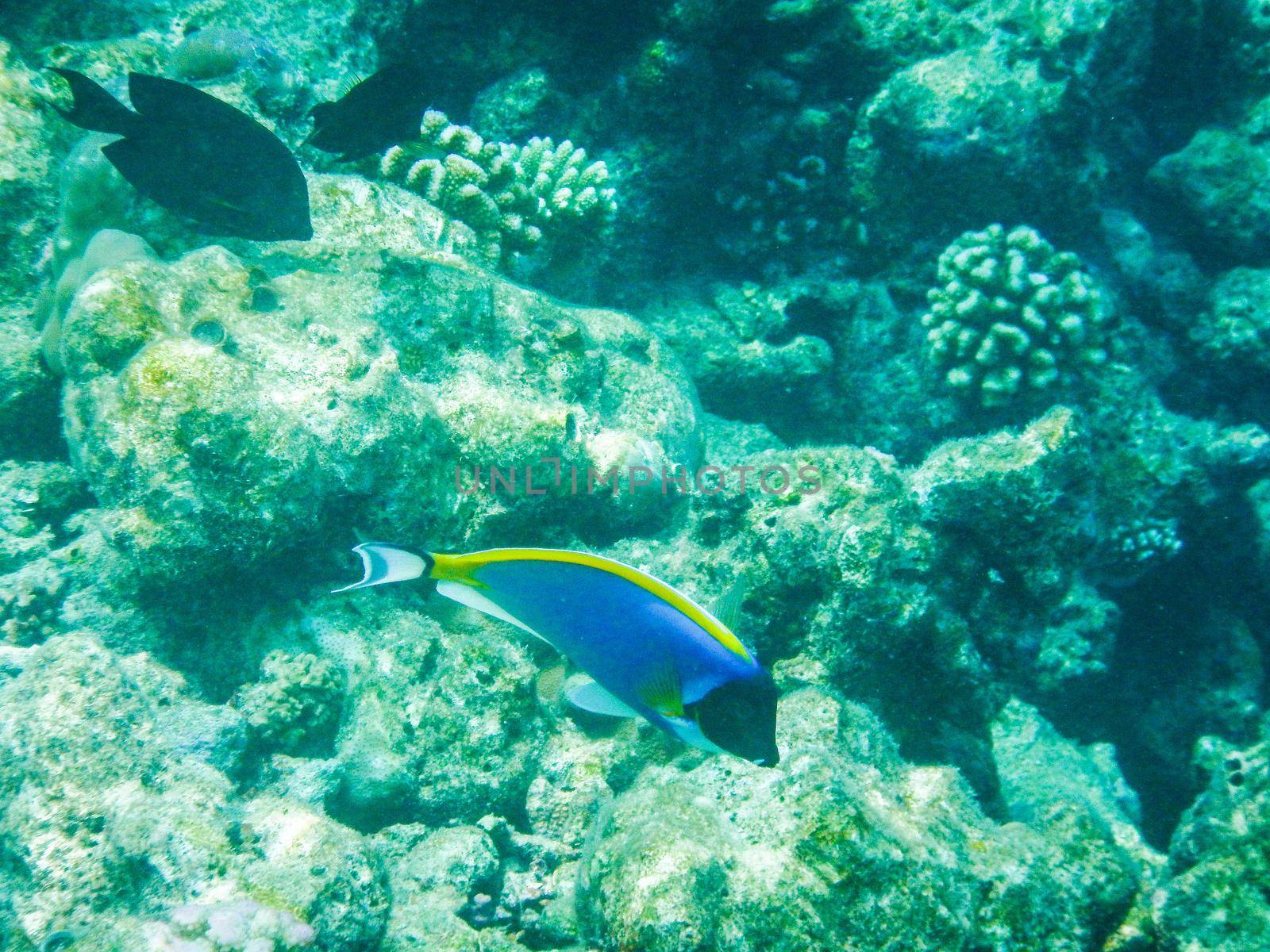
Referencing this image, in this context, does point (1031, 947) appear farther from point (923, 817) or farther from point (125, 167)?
point (125, 167)

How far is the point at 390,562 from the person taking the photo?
1456mm

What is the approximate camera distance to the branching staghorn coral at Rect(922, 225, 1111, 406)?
15.0ft

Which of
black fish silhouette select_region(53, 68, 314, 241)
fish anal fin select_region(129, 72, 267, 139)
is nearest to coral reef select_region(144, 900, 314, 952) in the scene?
black fish silhouette select_region(53, 68, 314, 241)

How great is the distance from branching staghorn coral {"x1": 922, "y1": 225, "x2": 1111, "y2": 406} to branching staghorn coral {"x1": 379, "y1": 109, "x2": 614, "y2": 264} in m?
2.59

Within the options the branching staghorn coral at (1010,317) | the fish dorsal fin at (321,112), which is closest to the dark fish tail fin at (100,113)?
the fish dorsal fin at (321,112)

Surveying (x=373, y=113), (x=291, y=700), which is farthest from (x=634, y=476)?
(x=373, y=113)

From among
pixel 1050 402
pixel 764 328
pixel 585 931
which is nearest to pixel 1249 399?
pixel 1050 402

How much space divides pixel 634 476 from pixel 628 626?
2237 mm

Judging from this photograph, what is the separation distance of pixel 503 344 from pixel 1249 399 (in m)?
5.57

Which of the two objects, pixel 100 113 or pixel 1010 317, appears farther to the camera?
pixel 1010 317

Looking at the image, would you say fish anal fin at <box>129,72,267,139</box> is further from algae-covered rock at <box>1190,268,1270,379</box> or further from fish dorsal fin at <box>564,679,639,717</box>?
algae-covered rock at <box>1190,268,1270,379</box>

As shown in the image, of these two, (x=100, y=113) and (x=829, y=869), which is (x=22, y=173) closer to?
(x=100, y=113)

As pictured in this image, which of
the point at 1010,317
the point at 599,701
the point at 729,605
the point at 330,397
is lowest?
the point at 330,397

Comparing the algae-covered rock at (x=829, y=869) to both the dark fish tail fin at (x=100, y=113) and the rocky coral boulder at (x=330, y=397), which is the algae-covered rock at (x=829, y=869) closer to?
the rocky coral boulder at (x=330, y=397)
